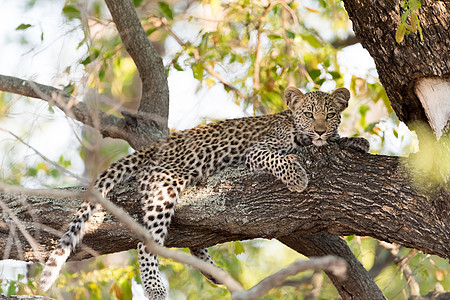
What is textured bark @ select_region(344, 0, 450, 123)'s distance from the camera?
481cm

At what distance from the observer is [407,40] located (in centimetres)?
491

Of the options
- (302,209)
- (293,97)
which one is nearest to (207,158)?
(293,97)

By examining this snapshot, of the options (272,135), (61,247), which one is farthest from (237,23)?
(61,247)

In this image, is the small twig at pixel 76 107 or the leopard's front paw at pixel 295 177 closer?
the leopard's front paw at pixel 295 177

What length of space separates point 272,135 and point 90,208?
→ 206cm

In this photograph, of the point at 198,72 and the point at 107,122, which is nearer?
the point at 107,122

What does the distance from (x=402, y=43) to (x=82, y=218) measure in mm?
3107

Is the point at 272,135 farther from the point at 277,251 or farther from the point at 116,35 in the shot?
the point at 277,251

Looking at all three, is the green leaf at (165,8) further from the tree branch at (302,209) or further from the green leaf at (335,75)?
the tree branch at (302,209)

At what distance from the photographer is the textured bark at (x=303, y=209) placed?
4891 mm

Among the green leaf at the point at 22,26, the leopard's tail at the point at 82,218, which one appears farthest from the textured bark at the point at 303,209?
the green leaf at the point at 22,26

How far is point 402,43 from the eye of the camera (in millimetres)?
4953

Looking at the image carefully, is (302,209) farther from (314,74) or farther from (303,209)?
(314,74)

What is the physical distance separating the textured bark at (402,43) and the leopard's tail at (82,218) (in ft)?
8.34
